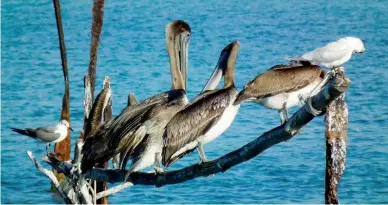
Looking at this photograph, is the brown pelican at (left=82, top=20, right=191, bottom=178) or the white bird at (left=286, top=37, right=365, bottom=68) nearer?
the white bird at (left=286, top=37, right=365, bottom=68)

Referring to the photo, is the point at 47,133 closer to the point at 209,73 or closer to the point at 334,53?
the point at 334,53

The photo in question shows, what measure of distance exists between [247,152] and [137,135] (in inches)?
39.9

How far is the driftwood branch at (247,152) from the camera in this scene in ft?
18.1

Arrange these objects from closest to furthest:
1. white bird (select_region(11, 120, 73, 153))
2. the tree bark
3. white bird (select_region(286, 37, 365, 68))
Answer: white bird (select_region(286, 37, 365, 68)) → white bird (select_region(11, 120, 73, 153)) → the tree bark

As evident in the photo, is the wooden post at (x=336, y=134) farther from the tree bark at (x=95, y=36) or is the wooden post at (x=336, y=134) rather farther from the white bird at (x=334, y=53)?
the tree bark at (x=95, y=36)

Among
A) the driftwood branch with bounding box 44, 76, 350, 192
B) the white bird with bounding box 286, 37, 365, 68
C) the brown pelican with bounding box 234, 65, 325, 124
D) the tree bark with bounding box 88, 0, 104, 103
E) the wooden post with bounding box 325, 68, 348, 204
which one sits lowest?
the driftwood branch with bounding box 44, 76, 350, 192

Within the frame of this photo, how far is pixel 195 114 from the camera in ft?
22.9

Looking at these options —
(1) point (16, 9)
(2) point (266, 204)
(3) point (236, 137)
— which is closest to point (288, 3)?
(1) point (16, 9)

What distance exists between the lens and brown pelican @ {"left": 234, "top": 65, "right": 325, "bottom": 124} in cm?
688

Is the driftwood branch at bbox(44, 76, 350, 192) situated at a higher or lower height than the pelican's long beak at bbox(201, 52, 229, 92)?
lower

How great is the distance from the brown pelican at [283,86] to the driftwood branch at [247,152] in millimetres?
563

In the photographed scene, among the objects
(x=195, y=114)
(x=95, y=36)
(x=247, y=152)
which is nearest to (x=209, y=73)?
(x=95, y=36)

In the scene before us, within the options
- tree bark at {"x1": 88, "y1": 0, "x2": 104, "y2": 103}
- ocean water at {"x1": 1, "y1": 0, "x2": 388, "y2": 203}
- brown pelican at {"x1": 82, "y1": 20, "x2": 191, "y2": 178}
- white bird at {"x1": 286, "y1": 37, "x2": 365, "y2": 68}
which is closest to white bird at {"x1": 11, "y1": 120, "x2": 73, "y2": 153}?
tree bark at {"x1": 88, "y1": 0, "x2": 104, "y2": 103}

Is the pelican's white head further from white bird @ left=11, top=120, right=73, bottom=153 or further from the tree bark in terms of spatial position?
the tree bark
